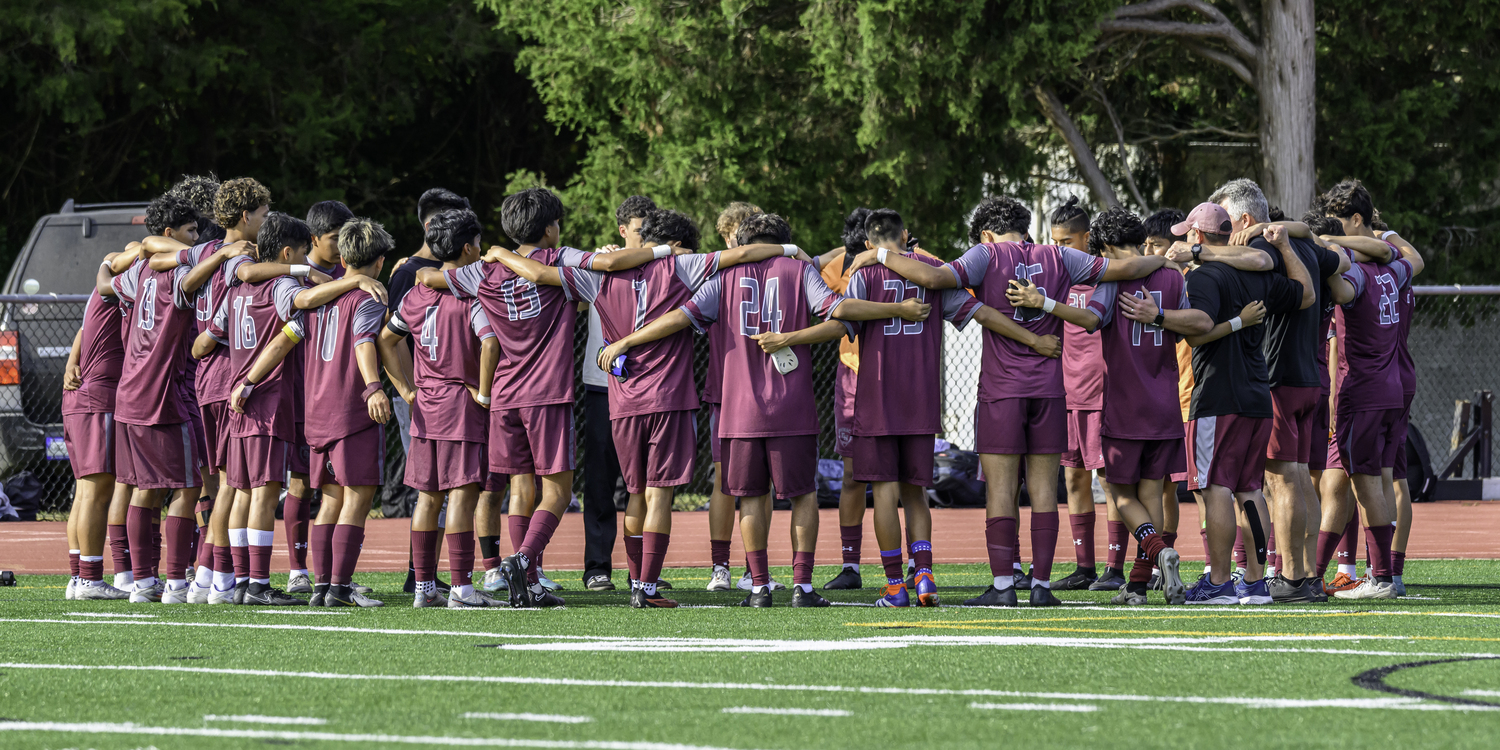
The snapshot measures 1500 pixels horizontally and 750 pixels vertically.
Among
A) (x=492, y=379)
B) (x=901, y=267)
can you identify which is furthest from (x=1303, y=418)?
(x=492, y=379)

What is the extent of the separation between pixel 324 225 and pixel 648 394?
75.4 inches

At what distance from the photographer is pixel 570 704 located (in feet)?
15.8

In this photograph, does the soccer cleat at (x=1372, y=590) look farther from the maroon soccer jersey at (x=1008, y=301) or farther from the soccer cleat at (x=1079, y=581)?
the maroon soccer jersey at (x=1008, y=301)

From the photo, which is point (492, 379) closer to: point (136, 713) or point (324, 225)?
point (324, 225)

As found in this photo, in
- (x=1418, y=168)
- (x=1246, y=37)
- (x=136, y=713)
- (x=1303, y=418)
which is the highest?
(x=1246, y=37)

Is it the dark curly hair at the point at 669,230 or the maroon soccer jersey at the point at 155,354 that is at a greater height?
the dark curly hair at the point at 669,230

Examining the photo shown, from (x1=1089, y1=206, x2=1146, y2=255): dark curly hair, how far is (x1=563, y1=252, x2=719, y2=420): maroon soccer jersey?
198 centimetres

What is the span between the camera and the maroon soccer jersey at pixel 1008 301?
7805 mm

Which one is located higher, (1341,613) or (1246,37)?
(1246,37)

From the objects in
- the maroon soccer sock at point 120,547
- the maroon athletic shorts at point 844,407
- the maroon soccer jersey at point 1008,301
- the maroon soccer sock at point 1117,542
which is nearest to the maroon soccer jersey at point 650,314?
the maroon athletic shorts at point 844,407

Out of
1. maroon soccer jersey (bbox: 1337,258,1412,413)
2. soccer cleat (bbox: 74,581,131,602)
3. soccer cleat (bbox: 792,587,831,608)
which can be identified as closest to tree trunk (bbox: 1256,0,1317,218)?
maroon soccer jersey (bbox: 1337,258,1412,413)

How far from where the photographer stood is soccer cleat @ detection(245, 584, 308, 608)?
A: 8211 mm

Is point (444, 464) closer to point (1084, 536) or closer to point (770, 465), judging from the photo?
point (770, 465)

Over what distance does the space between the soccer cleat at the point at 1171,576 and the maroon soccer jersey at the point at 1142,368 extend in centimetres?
57
